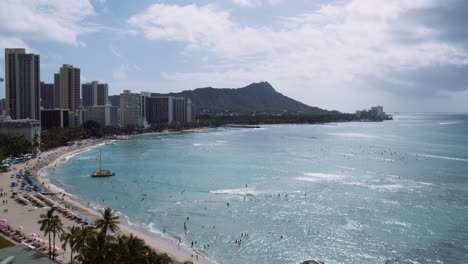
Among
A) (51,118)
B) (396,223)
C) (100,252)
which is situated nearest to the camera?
(100,252)

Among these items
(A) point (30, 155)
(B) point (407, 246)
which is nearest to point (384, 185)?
(B) point (407, 246)

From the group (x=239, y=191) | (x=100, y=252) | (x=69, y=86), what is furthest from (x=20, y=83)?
(x=100, y=252)

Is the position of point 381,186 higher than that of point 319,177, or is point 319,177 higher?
point 319,177

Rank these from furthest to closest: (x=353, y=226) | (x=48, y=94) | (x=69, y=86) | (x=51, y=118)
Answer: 1. (x=48, y=94)
2. (x=69, y=86)
3. (x=51, y=118)
4. (x=353, y=226)

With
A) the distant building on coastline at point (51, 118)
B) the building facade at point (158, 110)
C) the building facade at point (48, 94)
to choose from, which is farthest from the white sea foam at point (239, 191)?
the building facade at point (48, 94)

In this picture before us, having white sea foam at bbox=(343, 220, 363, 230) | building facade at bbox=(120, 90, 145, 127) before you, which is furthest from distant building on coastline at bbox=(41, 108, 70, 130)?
white sea foam at bbox=(343, 220, 363, 230)

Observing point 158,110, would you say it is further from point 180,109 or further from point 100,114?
point 100,114
